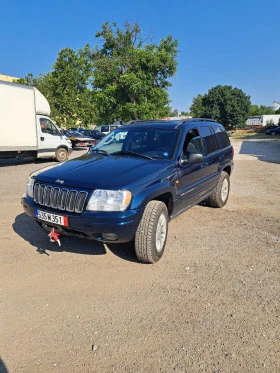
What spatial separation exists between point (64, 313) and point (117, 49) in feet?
77.4

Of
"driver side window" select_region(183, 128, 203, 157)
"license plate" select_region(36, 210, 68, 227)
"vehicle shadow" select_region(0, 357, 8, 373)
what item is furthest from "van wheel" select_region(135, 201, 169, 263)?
"vehicle shadow" select_region(0, 357, 8, 373)

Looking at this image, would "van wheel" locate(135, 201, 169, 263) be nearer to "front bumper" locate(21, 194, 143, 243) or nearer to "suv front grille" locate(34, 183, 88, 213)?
"front bumper" locate(21, 194, 143, 243)

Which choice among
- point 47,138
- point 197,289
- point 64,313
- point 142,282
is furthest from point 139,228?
point 47,138

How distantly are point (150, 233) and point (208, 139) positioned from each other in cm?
267

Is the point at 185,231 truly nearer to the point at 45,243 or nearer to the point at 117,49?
the point at 45,243

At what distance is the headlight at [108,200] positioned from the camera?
314 cm

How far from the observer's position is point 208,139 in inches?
210

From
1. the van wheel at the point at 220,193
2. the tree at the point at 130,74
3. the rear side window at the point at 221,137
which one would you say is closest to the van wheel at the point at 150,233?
the van wheel at the point at 220,193

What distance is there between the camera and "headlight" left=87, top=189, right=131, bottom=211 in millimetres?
3139

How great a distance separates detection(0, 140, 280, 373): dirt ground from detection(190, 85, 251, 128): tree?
6037 centimetres

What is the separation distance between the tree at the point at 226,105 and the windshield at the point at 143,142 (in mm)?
59359

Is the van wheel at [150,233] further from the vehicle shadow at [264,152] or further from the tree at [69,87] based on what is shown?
the tree at [69,87]

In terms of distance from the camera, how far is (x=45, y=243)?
4.30 metres

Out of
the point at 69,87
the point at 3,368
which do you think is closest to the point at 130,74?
the point at 69,87
